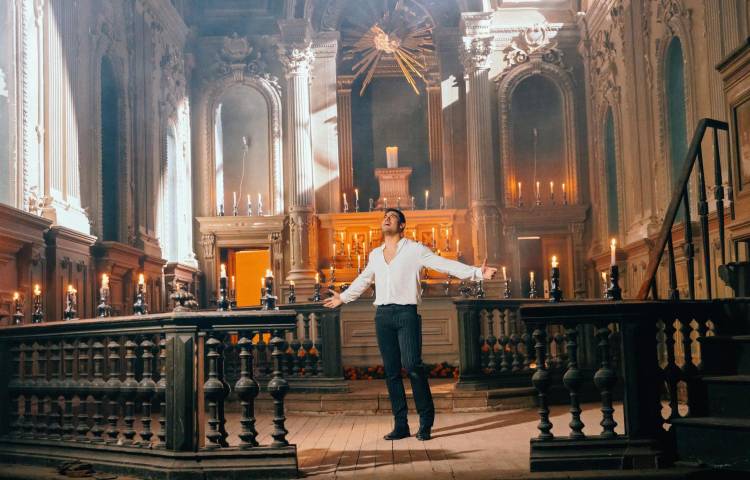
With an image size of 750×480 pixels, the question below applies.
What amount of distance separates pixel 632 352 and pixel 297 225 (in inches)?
542

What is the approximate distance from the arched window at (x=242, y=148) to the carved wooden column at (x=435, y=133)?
3494 millimetres

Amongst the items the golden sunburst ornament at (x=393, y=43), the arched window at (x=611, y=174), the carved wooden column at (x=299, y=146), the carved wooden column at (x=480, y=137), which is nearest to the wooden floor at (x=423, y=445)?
the arched window at (x=611, y=174)

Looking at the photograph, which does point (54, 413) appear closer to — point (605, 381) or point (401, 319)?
point (401, 319)

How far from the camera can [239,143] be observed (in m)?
20.1

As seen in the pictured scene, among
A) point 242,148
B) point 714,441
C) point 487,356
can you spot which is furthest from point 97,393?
point 242,148

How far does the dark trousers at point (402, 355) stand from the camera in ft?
24.3

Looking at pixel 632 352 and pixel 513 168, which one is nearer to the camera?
pixel 632 352

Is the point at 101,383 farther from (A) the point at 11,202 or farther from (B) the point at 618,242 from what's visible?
(B) the point at 618,242

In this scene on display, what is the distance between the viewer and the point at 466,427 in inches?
328

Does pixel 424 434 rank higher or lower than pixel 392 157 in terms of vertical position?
lower

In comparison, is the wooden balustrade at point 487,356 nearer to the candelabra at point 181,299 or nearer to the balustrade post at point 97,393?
the balustrade post at point 97,393

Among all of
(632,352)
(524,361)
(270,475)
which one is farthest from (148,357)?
(524,361)

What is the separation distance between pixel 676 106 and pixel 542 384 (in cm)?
965

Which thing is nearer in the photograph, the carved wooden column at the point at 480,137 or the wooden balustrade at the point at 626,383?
the wooden balustrade at the point at 626,383
